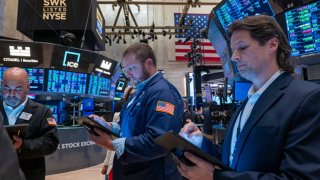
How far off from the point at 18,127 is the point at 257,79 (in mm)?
1586

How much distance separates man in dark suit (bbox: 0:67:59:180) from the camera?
2.72m

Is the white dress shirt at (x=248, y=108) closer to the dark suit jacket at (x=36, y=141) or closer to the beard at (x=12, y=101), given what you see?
the dark suit jacket at (x=36, y=141)

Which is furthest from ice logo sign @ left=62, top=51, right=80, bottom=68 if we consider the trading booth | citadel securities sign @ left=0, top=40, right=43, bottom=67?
citadel securities sign @ left=0, top=40, right=43, bottom=67

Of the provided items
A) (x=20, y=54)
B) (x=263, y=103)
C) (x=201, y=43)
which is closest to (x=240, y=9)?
(x=263, y=103)

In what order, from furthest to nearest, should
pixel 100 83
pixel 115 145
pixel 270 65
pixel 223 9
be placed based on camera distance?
pixel 100 83 → pixel 223 9 → pixel 115 145 → pixel 270 65

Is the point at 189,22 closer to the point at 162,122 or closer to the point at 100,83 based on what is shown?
the point at 100,83

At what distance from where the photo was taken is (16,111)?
2.80 meters

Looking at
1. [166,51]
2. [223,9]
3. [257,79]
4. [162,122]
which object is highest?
[166,51]

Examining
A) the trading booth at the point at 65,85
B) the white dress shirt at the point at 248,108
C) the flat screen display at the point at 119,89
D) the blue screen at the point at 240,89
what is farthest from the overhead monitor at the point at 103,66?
the white dress shirt at the point at 248,108

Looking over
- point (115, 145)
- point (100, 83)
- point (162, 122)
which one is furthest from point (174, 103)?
point (100, 83)

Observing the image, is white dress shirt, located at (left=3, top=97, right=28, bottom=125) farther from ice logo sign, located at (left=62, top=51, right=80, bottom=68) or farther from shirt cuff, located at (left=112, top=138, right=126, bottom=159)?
ice logo sign, located at (left=62, top=51, right=80, bottom=68)

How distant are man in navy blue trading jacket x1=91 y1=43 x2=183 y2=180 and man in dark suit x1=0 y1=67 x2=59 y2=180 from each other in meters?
0.83

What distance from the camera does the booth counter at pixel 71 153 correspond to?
7.07 metres

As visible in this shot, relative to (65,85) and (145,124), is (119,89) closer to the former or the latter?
(65,85)
